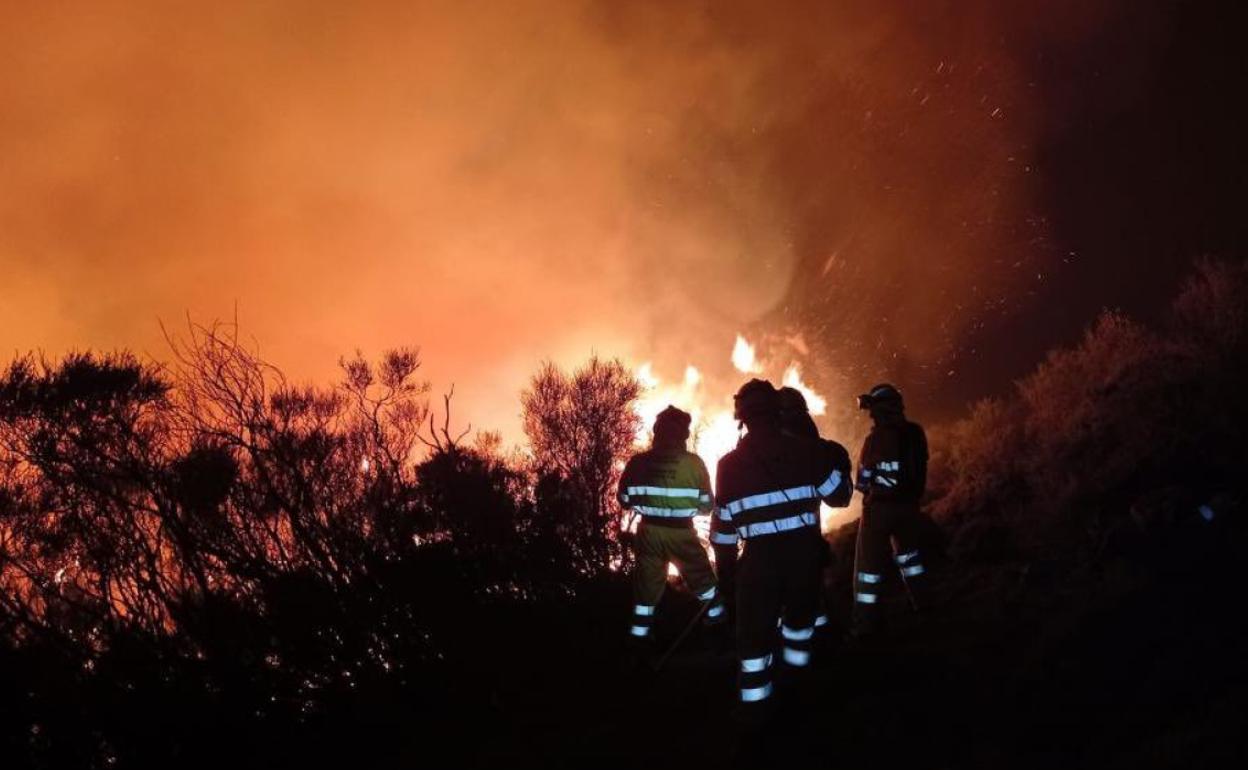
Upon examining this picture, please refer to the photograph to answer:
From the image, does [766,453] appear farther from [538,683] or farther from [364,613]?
[364,613]

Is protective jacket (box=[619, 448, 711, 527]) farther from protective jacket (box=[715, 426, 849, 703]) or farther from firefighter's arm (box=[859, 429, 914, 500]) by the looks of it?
protective jacket (box=[715, 426, 849, 703])

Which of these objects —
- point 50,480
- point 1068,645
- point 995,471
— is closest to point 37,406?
point 50,480

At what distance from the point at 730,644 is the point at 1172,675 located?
13.9 ft

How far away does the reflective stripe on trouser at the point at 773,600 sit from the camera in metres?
4.89

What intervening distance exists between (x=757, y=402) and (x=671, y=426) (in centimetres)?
207

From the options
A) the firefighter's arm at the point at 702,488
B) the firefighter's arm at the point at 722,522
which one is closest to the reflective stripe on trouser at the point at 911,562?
the firefighter's arm at the point at 702,488

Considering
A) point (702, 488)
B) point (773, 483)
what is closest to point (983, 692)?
point (773, 483)

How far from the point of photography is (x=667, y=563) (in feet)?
23.4

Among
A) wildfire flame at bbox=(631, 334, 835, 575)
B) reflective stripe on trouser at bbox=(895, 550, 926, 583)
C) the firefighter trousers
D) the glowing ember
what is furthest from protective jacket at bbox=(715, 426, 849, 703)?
the glowing ember

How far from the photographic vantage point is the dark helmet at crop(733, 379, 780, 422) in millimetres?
5242

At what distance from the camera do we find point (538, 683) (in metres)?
7.41

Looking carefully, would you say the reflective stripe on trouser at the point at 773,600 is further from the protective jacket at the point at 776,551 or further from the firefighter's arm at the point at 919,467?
the firefighter's arm at the point at 919,467

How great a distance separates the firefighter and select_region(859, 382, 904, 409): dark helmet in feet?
8.41

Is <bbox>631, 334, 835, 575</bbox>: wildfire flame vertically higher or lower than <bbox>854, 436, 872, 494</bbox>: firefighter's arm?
higher
